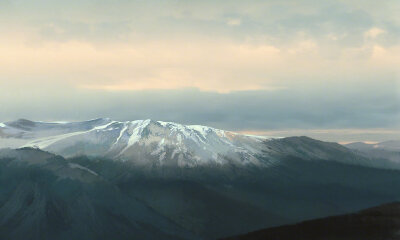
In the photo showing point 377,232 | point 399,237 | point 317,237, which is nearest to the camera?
point 399,237

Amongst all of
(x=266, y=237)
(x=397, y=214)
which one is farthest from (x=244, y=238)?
(x=397, y=214)

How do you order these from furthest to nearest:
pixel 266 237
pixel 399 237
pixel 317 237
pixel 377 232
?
pixel 266 237 < pixel 317 237 < pixel 377 232 < pixel 399 237

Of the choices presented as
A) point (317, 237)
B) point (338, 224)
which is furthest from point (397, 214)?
point (317, 237)

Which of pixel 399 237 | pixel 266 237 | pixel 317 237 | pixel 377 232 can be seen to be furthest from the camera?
pixel 266 237

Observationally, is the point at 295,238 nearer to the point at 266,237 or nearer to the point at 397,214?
the point at 266,237

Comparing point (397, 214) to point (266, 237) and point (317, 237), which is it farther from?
point (266, 237)

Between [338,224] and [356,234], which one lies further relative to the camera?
[338,224]

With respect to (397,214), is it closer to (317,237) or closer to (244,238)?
(317,237)

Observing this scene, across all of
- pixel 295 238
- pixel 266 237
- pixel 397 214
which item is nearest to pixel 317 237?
pixel 295 238

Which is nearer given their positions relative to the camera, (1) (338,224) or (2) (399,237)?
(2) (399,237)
